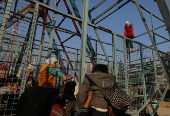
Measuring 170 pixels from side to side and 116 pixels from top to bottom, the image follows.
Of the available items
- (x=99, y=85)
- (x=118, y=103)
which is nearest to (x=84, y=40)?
(x=99, y=85)

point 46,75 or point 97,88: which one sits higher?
point 46,75

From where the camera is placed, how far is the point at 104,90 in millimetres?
1929

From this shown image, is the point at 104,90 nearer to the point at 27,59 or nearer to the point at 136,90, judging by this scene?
the point at 27,59

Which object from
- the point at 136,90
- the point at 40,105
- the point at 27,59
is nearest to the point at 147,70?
the point at 136,90

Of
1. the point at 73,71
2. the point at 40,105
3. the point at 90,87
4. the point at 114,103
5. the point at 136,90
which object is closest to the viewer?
the point at 40,105

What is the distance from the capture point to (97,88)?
1971 mm

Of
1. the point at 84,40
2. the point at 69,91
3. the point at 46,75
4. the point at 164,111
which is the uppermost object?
the point at 84,40

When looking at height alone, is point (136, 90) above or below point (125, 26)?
below

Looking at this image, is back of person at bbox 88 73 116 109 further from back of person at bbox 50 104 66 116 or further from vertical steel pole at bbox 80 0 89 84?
vertical steel pole at bbox 80 0 89 84

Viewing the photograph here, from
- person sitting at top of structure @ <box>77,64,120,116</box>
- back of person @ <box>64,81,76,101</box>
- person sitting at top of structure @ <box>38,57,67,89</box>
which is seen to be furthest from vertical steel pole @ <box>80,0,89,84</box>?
person sitting at top of structure @ <box>77,64,120,116</box>

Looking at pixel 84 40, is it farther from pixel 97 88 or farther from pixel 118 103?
pixel 118 103

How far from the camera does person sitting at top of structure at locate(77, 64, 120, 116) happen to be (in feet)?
6.22

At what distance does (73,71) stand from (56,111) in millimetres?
3671

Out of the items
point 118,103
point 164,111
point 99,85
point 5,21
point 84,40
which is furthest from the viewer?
point 164,111
